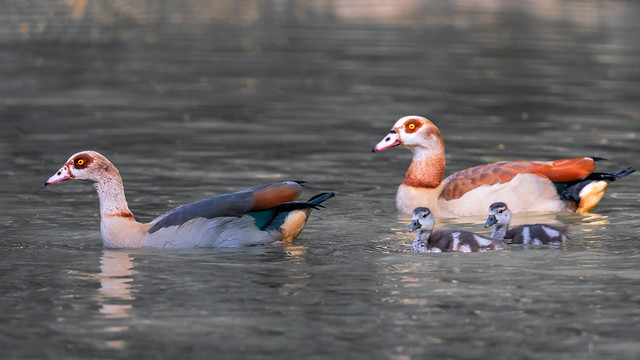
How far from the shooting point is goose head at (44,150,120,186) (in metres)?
12.5

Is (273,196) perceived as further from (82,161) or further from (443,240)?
(82,161)

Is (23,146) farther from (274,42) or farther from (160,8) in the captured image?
(160,8)

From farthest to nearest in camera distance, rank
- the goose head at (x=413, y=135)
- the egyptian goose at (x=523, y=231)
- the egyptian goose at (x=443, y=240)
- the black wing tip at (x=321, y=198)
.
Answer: the goose head at (x=413, y=135) < the black wing tip at (x=321, y=198) < the egyptian goose at (x=523, y=231) < the egyptian goose at (x=443, y=240)

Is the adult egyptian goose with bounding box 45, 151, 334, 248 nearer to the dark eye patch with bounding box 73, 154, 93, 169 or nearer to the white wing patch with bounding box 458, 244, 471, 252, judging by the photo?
the dark eye patch with bounding box 73, 154, 93, 169

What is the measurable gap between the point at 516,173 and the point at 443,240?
8.90 ft

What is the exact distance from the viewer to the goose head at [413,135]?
14.9 metres

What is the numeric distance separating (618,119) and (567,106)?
2054 mm

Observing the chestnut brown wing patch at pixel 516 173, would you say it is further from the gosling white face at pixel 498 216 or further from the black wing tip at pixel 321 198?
the black wing tip at pixel 321 198

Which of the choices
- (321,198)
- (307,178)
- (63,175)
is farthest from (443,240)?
(307,178)

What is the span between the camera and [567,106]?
81.4 ft

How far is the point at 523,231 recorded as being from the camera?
12.3 meters

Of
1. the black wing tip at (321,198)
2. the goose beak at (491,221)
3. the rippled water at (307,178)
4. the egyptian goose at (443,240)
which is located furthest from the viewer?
the goose beak at (491,221)

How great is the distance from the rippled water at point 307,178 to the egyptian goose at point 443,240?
171mm

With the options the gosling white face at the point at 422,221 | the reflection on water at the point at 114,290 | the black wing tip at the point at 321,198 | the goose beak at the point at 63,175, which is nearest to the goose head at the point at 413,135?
the black wing tip at the point at 321,198
